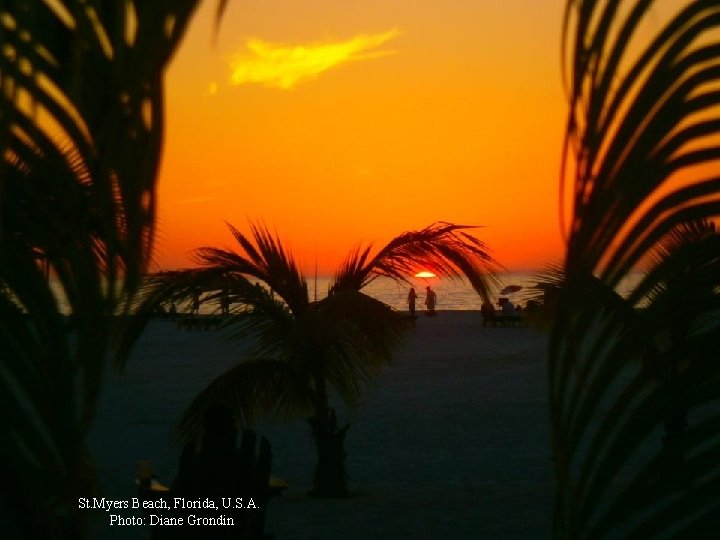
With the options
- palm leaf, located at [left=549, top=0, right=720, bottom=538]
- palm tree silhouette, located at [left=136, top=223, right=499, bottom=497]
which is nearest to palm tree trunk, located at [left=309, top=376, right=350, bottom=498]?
palm tree silhouette, located at [left=136, top=223, right=499, bottom=497]

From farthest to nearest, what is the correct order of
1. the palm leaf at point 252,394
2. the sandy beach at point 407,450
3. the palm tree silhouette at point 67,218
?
the sandy beach at point 407,450
the palm leaf at point 252,394
the palm tree silhouette at point 67,218

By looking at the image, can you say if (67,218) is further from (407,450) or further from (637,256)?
(407,450)

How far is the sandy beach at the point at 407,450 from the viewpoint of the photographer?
8.37 m

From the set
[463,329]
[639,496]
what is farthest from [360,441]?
[463,329]

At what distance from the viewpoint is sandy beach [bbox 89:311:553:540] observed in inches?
329

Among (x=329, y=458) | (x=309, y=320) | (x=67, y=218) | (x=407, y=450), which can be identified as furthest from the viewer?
(x=407, y=450)

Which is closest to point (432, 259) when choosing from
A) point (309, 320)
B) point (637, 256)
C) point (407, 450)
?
point (309, 320)

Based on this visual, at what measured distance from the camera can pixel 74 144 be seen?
4.78ft

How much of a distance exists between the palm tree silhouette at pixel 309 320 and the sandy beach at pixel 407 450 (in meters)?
0.52

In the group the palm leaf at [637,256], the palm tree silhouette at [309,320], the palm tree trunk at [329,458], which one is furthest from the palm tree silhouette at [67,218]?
the palm tree trunk at [329,458]

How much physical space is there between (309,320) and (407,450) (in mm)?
4948

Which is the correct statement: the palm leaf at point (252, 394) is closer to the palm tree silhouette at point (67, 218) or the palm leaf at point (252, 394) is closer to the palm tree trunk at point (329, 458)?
the palm tree trunk at point (329, 458)

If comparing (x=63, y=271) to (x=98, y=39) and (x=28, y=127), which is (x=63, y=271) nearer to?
(x=28, y=127)

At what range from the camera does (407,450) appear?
1273 centimetres
